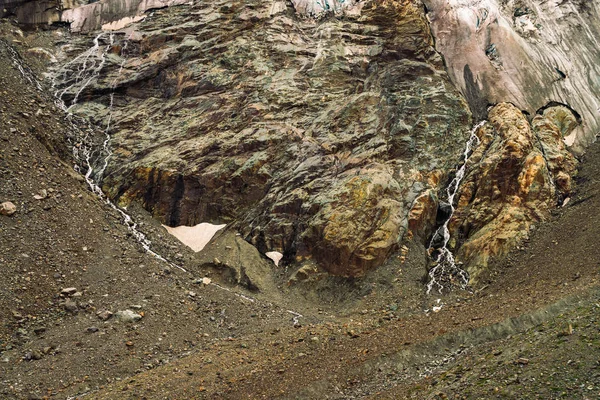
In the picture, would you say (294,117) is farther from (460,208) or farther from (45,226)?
(45,226)

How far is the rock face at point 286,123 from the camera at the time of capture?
27703 mm

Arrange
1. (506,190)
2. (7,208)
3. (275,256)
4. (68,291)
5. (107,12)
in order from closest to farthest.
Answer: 1. (68,291)
2. (7,208)
3. (506,190)
4. (275,256)
5. (107,12)

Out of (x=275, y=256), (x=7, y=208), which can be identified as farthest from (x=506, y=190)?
Answer: (x=7, y=208)

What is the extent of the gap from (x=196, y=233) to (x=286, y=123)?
28.1ft

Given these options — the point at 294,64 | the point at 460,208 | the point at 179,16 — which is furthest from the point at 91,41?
the point at 460,208

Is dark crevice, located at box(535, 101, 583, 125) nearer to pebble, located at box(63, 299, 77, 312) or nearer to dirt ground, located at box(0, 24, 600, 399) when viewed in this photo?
dirt ground, located at box(0, 24, 600, 399)

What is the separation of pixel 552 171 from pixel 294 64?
56.3 ft

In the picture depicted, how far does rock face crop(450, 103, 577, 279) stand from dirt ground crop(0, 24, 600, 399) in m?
0.99

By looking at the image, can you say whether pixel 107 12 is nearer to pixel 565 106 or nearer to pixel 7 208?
pixel 7 208

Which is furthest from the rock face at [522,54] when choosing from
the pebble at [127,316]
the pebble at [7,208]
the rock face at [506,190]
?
the pebble at [7,208]

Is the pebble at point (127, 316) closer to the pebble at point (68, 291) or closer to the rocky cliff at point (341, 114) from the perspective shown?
the pebble at point (68, 291)

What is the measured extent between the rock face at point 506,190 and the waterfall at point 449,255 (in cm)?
39

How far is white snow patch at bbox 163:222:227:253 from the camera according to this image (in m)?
28.1

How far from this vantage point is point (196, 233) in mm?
28844
